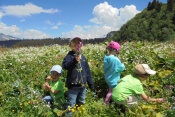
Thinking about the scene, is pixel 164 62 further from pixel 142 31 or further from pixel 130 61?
pixel 142 31

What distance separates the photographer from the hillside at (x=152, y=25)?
87375mm

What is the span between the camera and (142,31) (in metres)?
92.1

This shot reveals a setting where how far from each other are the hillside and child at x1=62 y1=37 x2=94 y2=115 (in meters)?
72.2

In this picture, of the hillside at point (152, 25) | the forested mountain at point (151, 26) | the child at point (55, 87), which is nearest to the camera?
the child at point (55, 87)

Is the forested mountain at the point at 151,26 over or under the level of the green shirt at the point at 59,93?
over

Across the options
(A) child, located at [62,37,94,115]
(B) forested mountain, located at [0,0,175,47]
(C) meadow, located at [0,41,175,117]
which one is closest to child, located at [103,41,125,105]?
(C) meadow, located at [0,41,175,117]

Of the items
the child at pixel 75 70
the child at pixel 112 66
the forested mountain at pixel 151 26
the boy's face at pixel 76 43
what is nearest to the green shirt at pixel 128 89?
the child at pixel 75 70

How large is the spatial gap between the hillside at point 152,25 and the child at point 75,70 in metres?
72.2

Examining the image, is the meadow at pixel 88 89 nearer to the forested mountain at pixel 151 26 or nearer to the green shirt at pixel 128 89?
the green shirt at pixel 128 89

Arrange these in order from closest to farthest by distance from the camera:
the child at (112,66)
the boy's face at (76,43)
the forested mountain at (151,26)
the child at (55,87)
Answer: the boy's face at (76,43) → the child at (55,87) → the child at (112,66) → the forested mountain at (151,26)

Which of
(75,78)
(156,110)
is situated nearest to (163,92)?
Result: (156,110)

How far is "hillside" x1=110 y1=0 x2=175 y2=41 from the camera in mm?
87375

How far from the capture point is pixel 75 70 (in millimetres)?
6215

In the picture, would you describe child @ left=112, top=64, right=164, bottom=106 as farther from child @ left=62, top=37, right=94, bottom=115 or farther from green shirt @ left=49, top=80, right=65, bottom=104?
green shirt @ left=49, top=80, right=65, bottom=104
